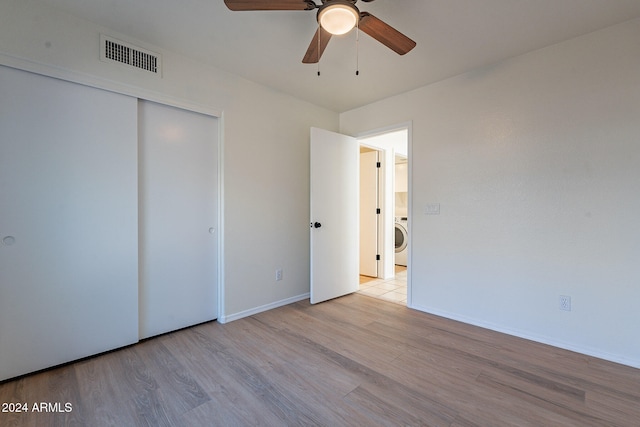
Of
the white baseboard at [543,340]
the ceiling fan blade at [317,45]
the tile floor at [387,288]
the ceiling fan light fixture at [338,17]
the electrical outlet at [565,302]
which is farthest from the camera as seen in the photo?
the tile floor at [387,288]

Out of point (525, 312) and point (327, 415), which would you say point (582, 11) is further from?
point (327, 415)

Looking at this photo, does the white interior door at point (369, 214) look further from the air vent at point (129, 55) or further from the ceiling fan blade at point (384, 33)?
the air vent at point (129, 55)

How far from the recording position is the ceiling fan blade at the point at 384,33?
1.51 meters

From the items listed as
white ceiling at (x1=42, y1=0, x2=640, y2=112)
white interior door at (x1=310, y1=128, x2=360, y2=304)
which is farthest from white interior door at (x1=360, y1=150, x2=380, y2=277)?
white ceiling at (x1=42, y1=0, x2=640, y2=112)

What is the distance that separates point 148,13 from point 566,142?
10.5 ft

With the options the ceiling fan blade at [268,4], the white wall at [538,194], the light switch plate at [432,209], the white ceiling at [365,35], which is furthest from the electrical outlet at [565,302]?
the ceiling fan blade at [268,4]

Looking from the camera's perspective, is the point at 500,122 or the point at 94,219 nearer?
the point at 94,219

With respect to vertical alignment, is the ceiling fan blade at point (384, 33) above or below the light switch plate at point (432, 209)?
above


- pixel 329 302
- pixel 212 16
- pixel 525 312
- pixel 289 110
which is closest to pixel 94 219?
pixel 212 16

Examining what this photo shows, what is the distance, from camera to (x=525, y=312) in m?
2.35

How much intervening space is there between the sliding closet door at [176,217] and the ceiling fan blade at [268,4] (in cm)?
132

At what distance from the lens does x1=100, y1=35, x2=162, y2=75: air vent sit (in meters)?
2.01

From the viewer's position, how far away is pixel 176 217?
2.42 metres

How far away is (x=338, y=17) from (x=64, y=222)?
7.13 ft
